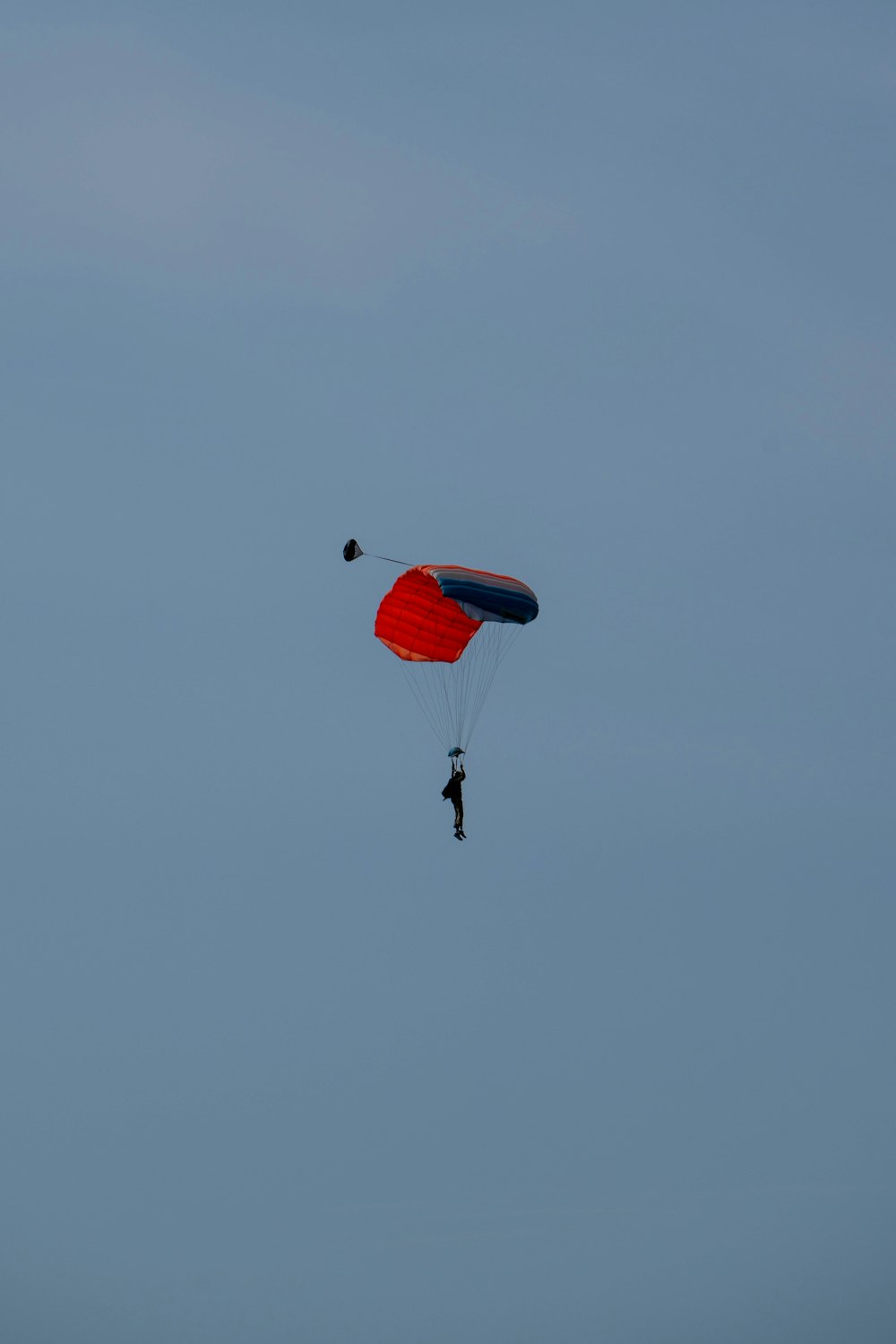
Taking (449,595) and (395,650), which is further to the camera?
(395,650)

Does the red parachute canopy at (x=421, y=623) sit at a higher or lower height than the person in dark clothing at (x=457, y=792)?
higher

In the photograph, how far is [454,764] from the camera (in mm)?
47281

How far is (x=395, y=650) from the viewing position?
160ft

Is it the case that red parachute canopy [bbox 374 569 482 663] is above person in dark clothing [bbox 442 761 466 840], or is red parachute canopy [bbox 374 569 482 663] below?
above

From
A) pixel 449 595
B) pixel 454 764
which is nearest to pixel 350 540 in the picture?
pixel 449 595

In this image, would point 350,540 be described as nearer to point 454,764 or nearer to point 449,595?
point 449,595

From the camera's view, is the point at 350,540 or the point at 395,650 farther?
the point at 395,650

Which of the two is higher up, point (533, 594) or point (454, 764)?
point (533, 594)

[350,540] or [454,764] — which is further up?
[350,540]

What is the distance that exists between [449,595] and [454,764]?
188 inches

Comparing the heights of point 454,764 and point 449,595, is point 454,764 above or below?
below

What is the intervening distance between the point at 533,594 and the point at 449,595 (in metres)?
3.02

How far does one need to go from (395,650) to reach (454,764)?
11.6ft

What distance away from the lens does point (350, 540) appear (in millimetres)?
45500
